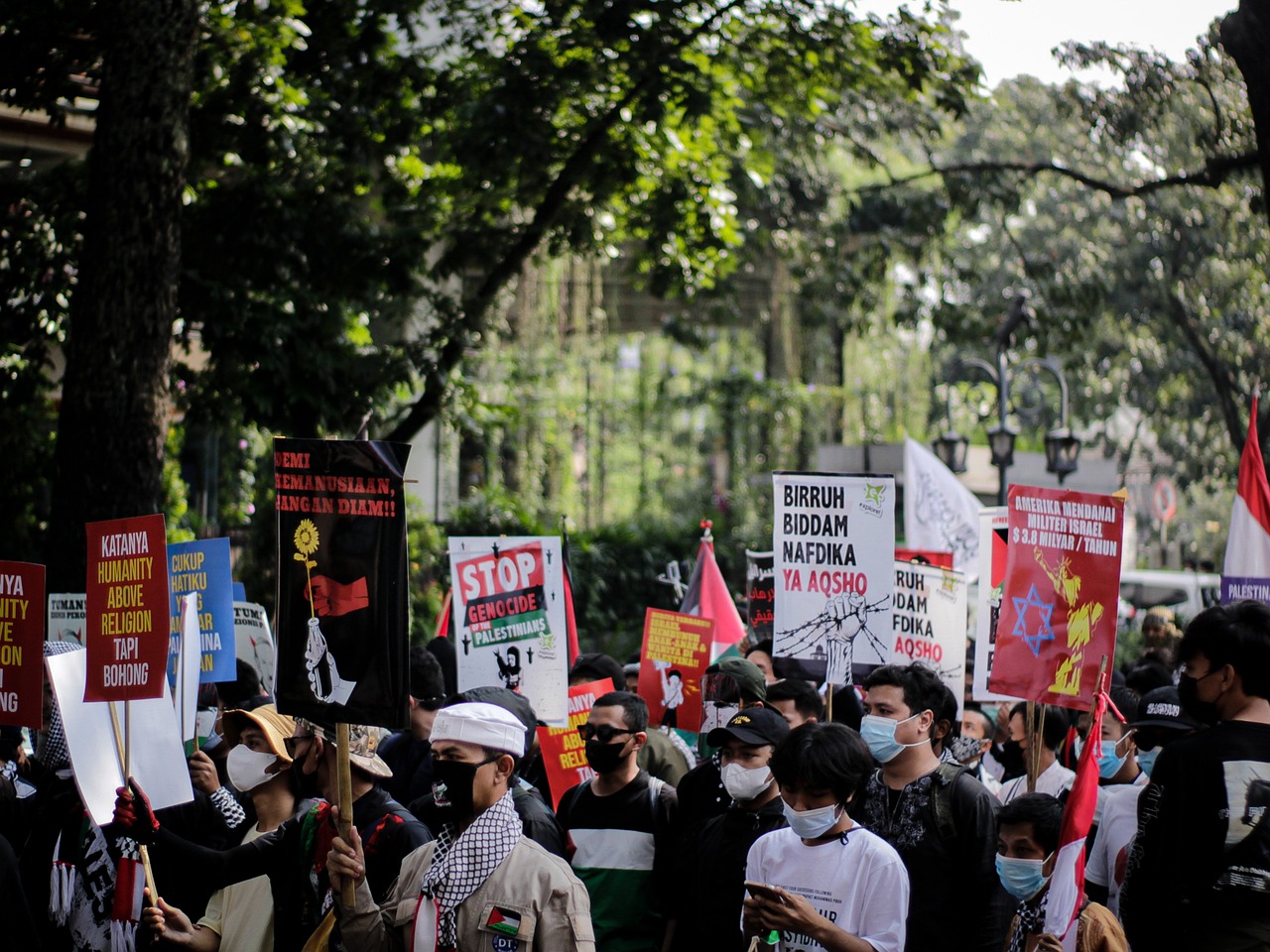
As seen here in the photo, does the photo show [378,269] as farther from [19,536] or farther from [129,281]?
[19,536]

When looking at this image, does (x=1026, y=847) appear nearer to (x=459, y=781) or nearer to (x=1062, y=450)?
(x=459, y=781)

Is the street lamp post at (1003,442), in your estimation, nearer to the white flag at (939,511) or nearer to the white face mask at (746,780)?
the white flag at (939,511)

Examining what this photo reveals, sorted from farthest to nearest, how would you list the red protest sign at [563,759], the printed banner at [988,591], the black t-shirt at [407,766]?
the printed banner at [988,591]
the black t-shirt at [407,766]
the red protest sign at [563,759]

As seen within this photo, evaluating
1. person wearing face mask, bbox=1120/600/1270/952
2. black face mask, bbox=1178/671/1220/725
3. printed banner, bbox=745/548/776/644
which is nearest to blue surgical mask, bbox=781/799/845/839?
person wearing face mask, bbox=1120/600/1270/952

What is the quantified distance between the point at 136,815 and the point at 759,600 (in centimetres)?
527

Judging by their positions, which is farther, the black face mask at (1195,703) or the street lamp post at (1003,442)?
the street lamp post at (1003,442)

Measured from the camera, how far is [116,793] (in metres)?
5.05

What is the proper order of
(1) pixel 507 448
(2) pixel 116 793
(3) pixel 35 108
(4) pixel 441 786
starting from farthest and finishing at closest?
(1) pixel 507 448 < (3) pixel 35 108 < (2) pixel 116 793 < (4) pixel 441 786

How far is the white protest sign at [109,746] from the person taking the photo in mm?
5051

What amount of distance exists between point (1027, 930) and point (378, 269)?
30.9 ft

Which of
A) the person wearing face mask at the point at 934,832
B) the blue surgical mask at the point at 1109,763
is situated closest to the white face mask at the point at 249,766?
the person wearing face mask at the point at 934,832

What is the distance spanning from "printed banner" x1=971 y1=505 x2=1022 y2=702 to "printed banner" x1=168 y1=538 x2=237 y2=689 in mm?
3719

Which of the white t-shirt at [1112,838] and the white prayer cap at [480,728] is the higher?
the white prayer cap at [480,728]

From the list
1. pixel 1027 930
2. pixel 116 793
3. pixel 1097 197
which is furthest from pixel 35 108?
pixel 1097 197
